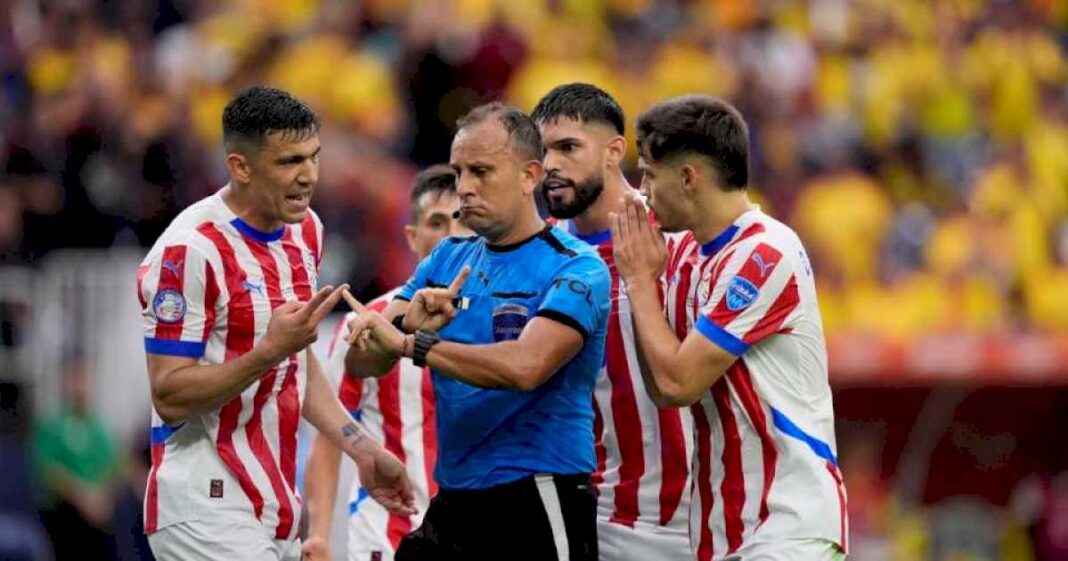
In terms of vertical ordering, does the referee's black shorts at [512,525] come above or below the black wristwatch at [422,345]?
below

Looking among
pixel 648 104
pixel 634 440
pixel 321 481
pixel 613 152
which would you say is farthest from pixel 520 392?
pixel 648 104

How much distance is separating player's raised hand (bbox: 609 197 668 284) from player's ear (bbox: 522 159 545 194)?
0.29 m

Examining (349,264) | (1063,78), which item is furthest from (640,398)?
(1063,78)

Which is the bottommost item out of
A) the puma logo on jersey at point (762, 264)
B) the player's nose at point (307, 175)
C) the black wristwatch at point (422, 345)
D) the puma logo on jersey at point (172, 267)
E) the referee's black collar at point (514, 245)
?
the black wristwatch at point (422, 345)

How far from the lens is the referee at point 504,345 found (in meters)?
6.73

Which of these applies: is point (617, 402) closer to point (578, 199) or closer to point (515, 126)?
point (578, 199)

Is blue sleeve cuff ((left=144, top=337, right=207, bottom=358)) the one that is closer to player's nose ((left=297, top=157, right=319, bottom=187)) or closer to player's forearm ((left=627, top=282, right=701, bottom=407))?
player's nose ((left=297, top=157, right=319, bottom=187))

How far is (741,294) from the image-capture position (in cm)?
668

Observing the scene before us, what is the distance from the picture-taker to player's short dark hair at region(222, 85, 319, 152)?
Result: 7254 mm

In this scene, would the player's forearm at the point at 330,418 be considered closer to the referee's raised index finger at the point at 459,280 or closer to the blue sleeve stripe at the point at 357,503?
the referee's raised index finger at the point at 459,280

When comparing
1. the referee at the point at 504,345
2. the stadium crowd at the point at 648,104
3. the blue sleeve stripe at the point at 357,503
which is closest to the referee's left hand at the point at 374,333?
the referee at the point at 504,345

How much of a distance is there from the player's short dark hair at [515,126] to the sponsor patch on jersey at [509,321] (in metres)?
0.50

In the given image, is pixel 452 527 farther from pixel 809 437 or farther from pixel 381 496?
pixel 809 437

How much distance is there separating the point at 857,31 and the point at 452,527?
12.1 meters
